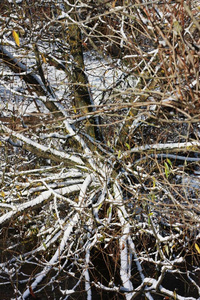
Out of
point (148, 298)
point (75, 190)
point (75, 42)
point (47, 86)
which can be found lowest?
point (148, 298)

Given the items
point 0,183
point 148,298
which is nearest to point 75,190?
point 0,183

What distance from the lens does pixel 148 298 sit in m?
4.90

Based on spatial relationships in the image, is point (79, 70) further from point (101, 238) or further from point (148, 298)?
point (148, 298)

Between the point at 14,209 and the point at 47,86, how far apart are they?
2254 millimetres

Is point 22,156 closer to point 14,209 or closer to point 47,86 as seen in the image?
point 47,86

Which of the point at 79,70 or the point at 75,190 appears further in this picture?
the point at 79,70

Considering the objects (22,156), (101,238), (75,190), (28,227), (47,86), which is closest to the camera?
(101,238)

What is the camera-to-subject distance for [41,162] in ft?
27.9

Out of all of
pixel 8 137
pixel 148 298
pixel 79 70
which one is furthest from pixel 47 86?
pixel 148 298

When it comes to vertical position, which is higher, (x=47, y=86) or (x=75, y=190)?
(x=47, y=86)

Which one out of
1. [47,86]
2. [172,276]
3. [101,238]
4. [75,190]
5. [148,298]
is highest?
[47,86]

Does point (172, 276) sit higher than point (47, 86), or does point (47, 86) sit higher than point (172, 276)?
point (47, 86)

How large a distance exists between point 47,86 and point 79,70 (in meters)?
0.70

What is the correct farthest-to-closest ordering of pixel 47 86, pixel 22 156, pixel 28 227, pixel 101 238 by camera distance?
pixel 22 156 → pixel 28 227 → pixel 47 86 → pixel 101 238
